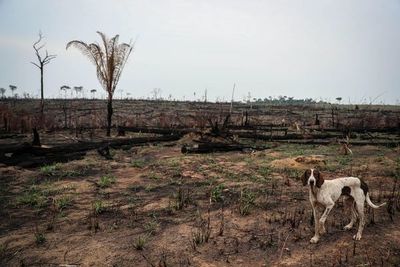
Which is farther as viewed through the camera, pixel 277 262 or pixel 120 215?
pixel 120 215

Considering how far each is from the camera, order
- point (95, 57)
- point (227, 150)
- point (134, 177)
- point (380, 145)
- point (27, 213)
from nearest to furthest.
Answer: point (27, 213) → point (134, 177) → point (227, 150) → point (380, 145) → point (95, 57)

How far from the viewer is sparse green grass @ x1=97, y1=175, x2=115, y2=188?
8586 millimetres

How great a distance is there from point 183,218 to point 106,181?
337cm

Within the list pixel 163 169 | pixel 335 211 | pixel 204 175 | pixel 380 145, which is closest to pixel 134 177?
pixel 163 169

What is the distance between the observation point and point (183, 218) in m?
6.26

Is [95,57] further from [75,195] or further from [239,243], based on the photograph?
[239,243]

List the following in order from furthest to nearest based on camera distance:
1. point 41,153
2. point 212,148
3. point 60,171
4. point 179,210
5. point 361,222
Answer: point 212,148 → point 41,153 → point 60,171 → point 179,210 → point 361,222

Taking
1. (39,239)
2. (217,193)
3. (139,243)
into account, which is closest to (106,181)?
(217,193)

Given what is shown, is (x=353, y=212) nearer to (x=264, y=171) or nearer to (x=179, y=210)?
(x=179, y=210)

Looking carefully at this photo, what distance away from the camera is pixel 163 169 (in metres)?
10.6

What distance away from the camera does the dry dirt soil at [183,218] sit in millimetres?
4797

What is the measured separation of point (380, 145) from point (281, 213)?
36.6 ft

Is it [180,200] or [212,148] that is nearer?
[180,200]

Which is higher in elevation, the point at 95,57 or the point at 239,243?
the point at 95,57
